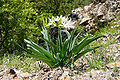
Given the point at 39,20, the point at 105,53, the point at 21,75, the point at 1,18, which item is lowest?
the point at 105,53

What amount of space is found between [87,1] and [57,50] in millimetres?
7508

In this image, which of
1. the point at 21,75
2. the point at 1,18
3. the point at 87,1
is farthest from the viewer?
the point at 87,1

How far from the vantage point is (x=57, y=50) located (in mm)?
3092

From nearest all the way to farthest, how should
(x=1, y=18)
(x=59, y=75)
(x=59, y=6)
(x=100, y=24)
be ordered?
(x=59, y=75) < (x=1, y=18) < (x=100, y=24) < (x=59, y=6)

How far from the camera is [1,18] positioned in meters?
5.91

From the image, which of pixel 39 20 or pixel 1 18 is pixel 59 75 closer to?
pixel 1 18

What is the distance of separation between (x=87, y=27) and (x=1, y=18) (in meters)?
3.35

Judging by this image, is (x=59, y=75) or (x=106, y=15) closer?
(x=59, y=75)

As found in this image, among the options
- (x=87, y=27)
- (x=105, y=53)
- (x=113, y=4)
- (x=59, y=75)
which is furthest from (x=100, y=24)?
(x=59, y=75)

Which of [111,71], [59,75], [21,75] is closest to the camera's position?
[111,71]

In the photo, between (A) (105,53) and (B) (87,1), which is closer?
(A) (105,53)

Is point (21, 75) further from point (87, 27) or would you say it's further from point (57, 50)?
point (87, 27)

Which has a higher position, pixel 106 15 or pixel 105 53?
pixel 106 15

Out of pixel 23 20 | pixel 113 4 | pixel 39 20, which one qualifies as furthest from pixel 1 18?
pixel 113 4
